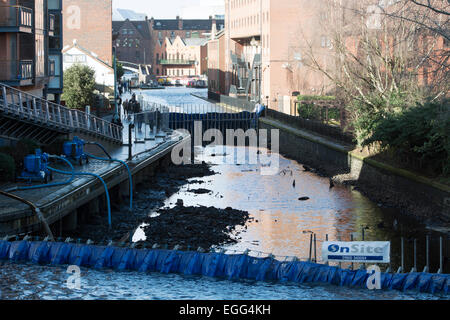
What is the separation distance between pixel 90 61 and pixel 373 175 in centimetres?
4321

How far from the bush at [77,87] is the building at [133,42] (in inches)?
4824

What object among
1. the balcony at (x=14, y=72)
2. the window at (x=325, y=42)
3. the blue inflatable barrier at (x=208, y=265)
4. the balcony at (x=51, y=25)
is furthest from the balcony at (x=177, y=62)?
the blue inflatable barrier at (x=208, y=265)

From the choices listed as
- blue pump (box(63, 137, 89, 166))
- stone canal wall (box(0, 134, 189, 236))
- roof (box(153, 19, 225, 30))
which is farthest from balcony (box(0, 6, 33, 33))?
roof (box(153, 19, 225, 30))

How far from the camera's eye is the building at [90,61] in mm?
72500

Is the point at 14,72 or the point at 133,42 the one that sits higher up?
the point at 133,42

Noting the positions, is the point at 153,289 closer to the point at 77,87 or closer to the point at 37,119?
the point at 37,119

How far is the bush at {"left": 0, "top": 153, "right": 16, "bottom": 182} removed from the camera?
78.7 feet

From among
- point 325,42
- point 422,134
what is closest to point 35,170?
point 422,134

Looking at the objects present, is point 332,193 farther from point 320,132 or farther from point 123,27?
point 123,27

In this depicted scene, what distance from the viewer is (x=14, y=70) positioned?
1329 inches

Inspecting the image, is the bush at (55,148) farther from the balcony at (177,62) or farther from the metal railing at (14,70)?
the balcony at (177,62)

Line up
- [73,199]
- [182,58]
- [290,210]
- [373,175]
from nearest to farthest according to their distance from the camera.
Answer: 1. [73,199]
2. [290,210]
3. [373,175]
4. [182,58]

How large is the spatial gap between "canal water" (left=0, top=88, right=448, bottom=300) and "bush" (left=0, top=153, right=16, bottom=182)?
4.27 m

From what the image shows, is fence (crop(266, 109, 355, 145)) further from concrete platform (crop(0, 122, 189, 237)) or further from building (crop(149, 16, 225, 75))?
building (crop(149, 16, 225, 75))
